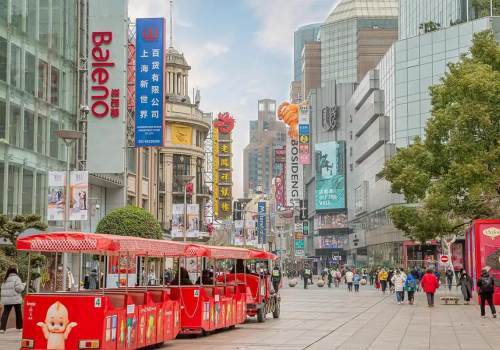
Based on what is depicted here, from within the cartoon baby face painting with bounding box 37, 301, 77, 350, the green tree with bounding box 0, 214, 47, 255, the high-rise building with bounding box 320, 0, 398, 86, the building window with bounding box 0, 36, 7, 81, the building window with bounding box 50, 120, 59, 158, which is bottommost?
→ the cartoon baby face painting with bounding box 37, 301, 77, 350

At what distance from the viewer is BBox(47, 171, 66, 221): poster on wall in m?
31.0

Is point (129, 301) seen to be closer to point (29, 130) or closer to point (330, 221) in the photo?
point (29, 130)

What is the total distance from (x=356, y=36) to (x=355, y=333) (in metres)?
154

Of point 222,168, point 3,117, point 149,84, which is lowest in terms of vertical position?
point 3,117

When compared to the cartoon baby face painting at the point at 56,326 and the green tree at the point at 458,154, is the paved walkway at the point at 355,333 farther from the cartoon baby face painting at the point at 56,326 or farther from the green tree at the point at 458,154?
the green tree at the point at 458,154

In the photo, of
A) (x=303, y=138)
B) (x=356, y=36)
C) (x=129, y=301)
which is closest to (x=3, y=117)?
(x=129, y=301)

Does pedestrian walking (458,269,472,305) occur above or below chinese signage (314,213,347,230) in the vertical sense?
below

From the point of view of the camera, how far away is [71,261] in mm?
46344

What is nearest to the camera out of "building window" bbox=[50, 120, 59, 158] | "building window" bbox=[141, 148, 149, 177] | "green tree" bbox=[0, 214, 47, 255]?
"green tree" bbox=[0, 214, 47, 255]

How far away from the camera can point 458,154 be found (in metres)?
44.4

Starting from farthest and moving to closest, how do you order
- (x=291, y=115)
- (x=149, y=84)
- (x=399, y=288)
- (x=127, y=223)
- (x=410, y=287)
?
(x=291, y=115)
(x=149, y=84)
(x=127, y=223)
(x=399, y=288)
(x=410, y=287)

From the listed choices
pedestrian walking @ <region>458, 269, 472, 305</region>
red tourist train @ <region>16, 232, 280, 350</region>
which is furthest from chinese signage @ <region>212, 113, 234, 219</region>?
red tourist train @ <region>16, 232, 280, 350</region>

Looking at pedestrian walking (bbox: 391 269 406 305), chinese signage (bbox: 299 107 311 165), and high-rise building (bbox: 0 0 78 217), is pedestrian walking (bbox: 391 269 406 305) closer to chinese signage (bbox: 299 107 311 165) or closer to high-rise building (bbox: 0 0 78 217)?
high-rise building (bbox: 0 0 78 217)

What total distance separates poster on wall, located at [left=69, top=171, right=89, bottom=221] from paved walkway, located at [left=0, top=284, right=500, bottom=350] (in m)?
6.25
